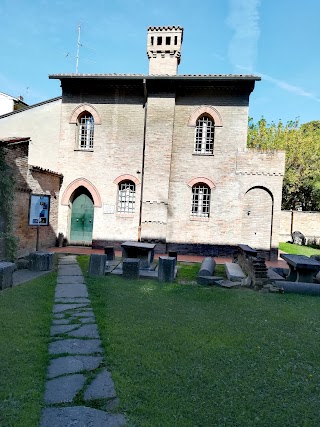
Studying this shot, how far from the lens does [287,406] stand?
3.08 m

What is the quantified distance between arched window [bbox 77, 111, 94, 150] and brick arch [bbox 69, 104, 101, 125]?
235mm

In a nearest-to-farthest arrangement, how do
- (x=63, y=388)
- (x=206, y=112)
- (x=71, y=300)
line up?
1. (x=63, y=388)
2. (x=71, y=300)
3. (x=206, y=112)

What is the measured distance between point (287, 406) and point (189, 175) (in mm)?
11855

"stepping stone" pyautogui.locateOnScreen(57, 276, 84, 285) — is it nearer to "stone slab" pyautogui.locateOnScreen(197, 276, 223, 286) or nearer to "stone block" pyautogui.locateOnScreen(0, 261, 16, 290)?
"stone block" pyautogui.locateOnScreen(0, 261, 16, 290)

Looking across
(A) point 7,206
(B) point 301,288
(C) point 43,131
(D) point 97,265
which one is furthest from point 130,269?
(C) point 43,131

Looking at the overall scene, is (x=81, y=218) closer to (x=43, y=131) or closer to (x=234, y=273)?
(x=43, y=131)

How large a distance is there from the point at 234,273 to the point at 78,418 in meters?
7.09

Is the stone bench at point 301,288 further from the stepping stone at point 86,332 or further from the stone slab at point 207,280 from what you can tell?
the stepping stone at point 86,332

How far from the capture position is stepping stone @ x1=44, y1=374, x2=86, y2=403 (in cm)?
303

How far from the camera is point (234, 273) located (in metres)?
9.23

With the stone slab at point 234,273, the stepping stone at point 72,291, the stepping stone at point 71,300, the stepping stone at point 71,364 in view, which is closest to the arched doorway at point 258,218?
the stone slab at point 234,273

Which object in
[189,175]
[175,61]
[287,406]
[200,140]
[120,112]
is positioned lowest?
[287,406]

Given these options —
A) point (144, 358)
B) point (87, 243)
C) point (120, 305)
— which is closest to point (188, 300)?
point (120, 305)

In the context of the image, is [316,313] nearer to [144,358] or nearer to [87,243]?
[144,358]
